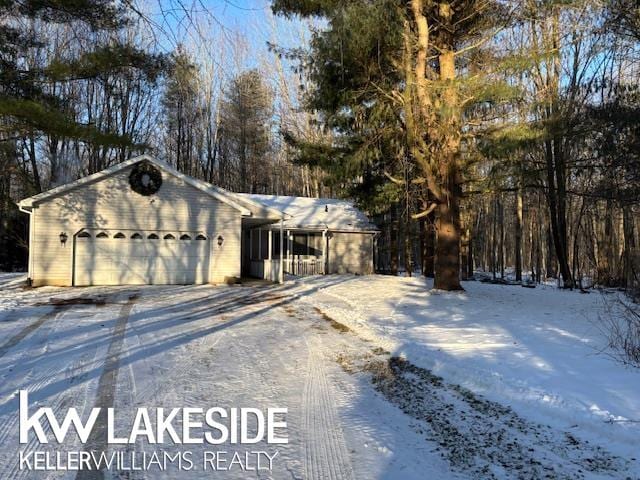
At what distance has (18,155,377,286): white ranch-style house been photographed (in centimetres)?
1767

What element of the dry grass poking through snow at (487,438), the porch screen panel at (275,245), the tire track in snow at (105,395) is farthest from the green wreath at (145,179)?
the dry grass poking through snow at (487,438)

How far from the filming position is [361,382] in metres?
5.77

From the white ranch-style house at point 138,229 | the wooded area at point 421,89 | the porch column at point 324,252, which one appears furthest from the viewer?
the porch column at point 324,252

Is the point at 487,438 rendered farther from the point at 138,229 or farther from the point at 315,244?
the point at 315,244

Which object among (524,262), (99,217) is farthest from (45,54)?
(524,262)

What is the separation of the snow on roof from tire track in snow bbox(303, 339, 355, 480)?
62.1 ft

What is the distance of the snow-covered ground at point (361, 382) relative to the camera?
3.73 metres

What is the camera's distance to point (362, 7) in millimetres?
12617

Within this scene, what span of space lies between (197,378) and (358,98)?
1159 centimetres

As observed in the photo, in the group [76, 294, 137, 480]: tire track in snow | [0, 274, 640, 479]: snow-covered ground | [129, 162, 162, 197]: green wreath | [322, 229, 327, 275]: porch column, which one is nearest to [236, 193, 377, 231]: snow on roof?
[322, 229, 327, 275]: porch column

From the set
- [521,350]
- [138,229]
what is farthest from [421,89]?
[138,229]

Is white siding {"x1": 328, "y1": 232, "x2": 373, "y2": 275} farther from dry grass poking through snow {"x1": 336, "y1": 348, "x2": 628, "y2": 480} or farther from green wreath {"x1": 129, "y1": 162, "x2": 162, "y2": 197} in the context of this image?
dry grass poking through snow {"x1": 336, "y1": 348, "x2": 628, "y2": 480}

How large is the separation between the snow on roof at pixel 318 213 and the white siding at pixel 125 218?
4913 millimetres

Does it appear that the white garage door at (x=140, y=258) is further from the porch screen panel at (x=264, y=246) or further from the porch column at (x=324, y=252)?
the porch column at (x=324, y=252)
